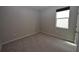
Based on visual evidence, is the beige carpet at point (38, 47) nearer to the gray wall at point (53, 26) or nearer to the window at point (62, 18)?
the gray wall at point (53, 26)

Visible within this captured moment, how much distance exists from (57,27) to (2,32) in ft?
10.0

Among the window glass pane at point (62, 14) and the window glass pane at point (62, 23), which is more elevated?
the window glass pane at point (62, 14)

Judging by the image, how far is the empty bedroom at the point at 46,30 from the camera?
245 centimetres

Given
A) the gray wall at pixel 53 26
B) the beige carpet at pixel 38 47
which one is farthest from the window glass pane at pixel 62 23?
the beige carpet at pixel 38 47

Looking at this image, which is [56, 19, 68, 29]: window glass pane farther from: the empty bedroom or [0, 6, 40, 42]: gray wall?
[0, 6, 40, 42]: gray wall

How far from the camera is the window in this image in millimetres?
3294

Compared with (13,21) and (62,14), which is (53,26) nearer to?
(62,14)

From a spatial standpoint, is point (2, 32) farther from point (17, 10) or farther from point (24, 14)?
point (24, 14)

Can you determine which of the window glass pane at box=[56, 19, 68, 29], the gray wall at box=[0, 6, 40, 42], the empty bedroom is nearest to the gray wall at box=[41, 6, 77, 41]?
the empty bedroom

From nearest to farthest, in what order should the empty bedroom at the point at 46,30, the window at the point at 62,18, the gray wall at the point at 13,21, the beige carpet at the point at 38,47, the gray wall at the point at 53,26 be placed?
the beige carpet at the point at 38,47 < the empty bedroom at the point at 46,30 < the gray wall at the point at 13,21 < the gray wall at the point at 53,26 < the window at the point at 62,18

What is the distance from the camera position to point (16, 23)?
3398mm

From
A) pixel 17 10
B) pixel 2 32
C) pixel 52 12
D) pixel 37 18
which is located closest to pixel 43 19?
pixel 37 18

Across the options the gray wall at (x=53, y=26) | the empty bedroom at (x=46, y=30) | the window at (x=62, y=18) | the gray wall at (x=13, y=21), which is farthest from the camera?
the window at (x=62, y=18)

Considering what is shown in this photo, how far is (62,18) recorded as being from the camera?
11.9 feet
